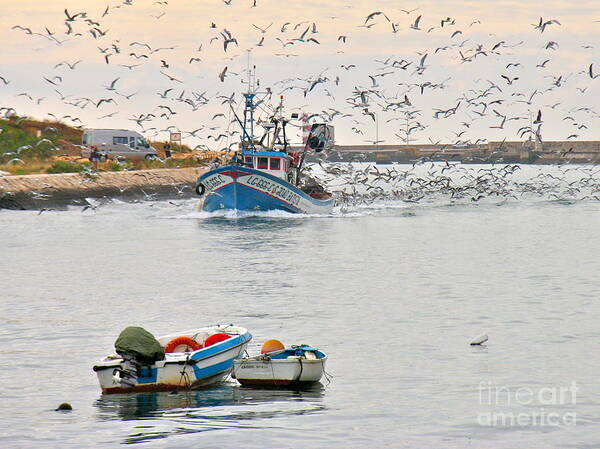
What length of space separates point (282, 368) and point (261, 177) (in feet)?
128

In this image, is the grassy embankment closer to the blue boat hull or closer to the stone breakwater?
the stone breakwater

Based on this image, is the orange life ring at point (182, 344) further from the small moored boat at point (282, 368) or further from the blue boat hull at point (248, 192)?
the blue boat hull at point (248, 192)

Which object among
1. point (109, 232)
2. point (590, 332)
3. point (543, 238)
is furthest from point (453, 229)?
point (590, 332)

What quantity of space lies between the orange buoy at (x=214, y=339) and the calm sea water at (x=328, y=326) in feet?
2.88

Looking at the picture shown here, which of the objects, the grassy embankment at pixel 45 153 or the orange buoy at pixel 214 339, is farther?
the grassy embankment at pixel 45 153

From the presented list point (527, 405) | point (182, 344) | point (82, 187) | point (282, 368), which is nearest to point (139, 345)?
point (182, 344)

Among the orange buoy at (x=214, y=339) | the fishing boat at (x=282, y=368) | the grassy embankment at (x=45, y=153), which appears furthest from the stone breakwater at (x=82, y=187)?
the fishing boat at (x=282, y=368)

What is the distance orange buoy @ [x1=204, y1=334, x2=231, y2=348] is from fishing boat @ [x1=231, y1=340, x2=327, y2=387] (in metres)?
0.69

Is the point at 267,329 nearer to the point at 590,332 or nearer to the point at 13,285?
the point at 590,332

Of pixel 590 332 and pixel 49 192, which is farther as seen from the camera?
pixel 49 192

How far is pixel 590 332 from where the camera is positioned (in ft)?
80.1

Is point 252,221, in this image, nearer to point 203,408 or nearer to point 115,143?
point 115,143

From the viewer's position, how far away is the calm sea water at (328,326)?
1659 cm

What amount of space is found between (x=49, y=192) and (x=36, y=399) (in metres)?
50.7
